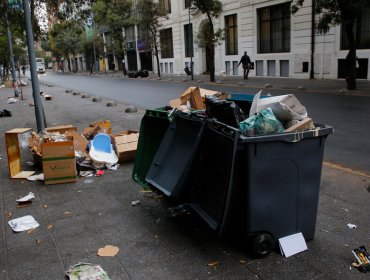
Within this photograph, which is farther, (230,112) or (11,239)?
(11,239)

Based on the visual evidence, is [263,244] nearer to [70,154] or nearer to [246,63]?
[70,154]

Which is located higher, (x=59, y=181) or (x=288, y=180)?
(x=288, y=180)

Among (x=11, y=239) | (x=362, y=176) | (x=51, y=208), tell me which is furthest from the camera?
(x=362, y=176)

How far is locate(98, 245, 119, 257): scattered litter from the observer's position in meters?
3.72

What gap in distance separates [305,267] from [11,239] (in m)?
2.86

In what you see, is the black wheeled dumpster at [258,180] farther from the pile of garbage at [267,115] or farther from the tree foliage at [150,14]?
the tree foliage at [150,14]

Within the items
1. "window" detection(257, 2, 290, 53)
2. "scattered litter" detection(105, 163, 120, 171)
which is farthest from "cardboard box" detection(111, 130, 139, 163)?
"window" detection(257, 2, 290, 53)

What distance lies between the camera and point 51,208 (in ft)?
16.4

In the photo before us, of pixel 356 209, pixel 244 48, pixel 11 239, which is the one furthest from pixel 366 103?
pixel 244 48

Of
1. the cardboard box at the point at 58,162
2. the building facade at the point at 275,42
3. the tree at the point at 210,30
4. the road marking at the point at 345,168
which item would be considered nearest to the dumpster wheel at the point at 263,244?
the road marking at the point at 345,168

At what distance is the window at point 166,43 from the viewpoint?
41.3m

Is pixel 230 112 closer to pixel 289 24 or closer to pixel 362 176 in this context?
pixel 362 176

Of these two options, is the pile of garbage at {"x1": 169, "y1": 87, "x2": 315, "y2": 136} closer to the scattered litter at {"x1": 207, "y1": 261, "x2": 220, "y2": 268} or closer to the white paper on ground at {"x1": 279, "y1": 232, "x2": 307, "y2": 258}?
the white paper on ground at {"x1": 279, "y1": 232, "x2": 307, "y2": 258}

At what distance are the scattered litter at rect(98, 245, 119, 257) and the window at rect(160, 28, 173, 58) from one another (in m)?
38.3
